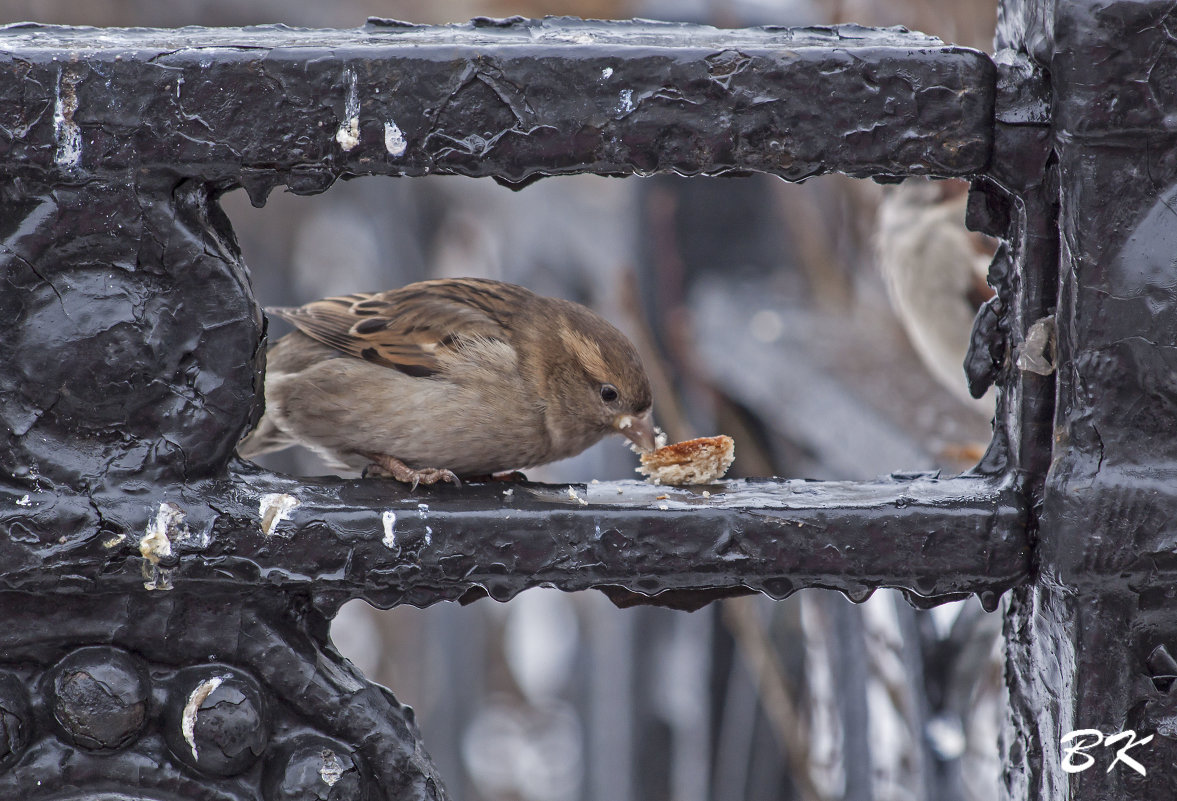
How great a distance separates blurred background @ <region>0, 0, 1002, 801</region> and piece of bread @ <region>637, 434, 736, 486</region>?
93 cm

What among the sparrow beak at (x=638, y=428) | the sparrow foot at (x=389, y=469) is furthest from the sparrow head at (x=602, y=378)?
the sparrow foot at (x=389, y=469)

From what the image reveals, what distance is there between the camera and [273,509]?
1124 millimetres

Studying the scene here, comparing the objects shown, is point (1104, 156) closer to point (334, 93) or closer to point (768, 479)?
point (768, 479)

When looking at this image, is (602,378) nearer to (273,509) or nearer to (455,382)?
(455,382)

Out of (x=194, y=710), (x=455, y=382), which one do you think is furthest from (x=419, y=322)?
(x=194, y=710)

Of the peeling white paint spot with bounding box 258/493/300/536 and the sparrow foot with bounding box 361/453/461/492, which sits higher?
the peeling white paint spot with bounding box 258/493/300/536

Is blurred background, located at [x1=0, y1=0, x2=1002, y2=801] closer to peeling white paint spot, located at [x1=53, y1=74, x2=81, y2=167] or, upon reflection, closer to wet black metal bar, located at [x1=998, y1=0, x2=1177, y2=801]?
wet black metal bar, located at [x1=998, y1=0, x2=1177, y2=801]

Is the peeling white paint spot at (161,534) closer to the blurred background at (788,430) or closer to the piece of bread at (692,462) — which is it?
the piece of bread at (692,462)

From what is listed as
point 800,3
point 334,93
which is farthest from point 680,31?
point 800,3

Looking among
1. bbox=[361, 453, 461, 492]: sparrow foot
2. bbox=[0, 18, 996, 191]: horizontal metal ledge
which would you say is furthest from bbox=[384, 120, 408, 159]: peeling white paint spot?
bbox=[361, 453, 461, 492]: sparrow foot

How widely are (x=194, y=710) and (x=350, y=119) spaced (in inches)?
22.3

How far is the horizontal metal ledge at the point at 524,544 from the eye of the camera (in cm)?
111

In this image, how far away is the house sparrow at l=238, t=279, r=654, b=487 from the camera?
2.03 meters

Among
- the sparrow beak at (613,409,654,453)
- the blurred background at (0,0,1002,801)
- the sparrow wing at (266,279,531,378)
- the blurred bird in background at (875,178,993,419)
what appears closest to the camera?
the sparrow wing at (266,279,531,378)
